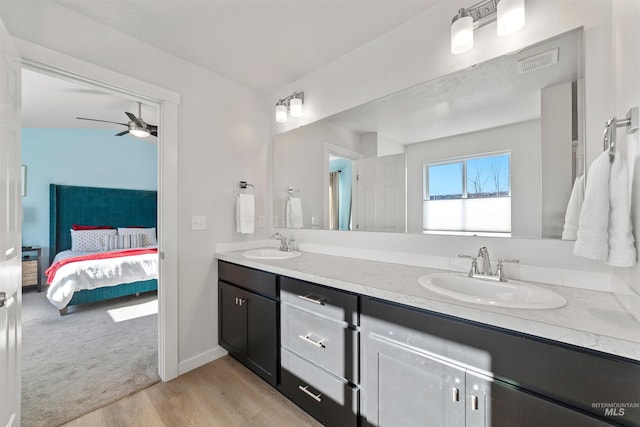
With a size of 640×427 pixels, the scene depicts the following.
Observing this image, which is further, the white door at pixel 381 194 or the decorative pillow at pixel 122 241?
the decorative pillow at pixel 122 241

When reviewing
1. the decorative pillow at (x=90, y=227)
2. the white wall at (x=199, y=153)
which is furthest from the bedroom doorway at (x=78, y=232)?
the white wall at (x=199, y=153)

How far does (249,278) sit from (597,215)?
180cm

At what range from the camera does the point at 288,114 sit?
244 centimetres

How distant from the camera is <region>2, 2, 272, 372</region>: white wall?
69.4 inches

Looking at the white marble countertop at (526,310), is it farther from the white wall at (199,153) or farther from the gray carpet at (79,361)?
the gray carpet at (79,361)

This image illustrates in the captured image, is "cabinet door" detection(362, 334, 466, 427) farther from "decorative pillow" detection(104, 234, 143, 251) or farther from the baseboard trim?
"decorative pillow" detection(104, 234, 143, 251)

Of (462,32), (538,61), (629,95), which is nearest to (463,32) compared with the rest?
(462,32)

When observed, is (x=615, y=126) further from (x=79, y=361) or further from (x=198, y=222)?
(x=79, y=361)

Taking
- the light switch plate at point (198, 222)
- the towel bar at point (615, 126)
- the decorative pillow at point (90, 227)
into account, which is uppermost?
the towel bar at point (615, 126)

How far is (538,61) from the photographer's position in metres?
1.26

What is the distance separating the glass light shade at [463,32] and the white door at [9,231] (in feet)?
6.43

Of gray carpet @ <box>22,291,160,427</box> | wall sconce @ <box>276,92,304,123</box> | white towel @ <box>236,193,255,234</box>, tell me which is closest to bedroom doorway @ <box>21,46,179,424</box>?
gray carpet @ <box>22,291,160,427</box>

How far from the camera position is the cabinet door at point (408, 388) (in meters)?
0.96

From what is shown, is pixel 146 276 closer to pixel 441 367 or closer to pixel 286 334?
pixel 286 334
